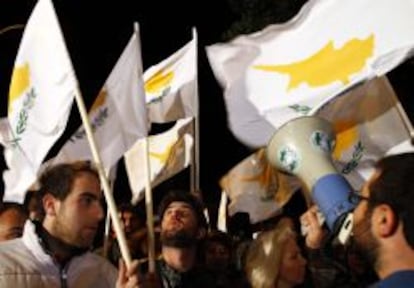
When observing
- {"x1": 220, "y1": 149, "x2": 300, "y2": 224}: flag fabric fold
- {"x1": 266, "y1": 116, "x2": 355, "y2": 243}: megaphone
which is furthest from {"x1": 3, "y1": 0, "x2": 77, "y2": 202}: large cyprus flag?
{"x1": 220, "y1": 149, "x2": 300, "y2": 224}: flag fabric fold

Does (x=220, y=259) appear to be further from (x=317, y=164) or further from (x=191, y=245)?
(x=317, y=164)

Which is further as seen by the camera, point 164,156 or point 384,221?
point 164,156

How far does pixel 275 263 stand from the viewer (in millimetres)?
4430

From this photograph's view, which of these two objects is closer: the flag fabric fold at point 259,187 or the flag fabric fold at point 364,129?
the flag fabric fold at point 364,129

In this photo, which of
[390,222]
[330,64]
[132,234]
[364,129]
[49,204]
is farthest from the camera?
[132,234]

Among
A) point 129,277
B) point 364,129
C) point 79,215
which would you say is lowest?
Result: point 364,129

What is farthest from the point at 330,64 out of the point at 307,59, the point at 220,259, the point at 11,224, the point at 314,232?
the point at 11,224

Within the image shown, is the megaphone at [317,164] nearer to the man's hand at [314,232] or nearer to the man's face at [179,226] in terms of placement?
the man's hand at [314,232]

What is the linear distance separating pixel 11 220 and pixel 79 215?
149 centimetres

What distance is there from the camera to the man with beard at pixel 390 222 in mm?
2525

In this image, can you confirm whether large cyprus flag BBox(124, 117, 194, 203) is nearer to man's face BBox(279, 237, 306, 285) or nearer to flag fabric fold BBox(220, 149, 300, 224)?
flag fabric fold BBox(220, 149, 300, 224)

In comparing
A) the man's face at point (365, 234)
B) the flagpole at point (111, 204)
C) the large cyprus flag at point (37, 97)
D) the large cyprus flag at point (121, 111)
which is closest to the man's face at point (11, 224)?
the large cyprus flag at point (37, 97)

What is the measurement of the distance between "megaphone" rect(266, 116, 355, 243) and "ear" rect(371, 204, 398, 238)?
19.9 inches

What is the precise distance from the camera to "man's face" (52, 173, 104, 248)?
3.65 metres
